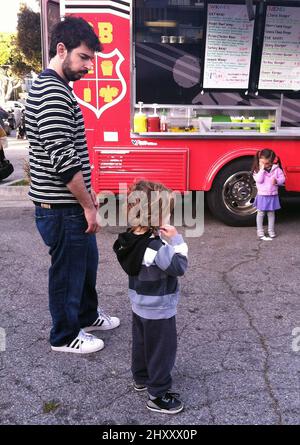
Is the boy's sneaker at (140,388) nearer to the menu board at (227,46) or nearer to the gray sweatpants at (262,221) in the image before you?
the gray sweatpants at (262,221)

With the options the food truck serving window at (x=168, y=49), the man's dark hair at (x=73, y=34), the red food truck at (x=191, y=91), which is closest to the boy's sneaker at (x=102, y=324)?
the man's dark hair at (x=73, y=34)

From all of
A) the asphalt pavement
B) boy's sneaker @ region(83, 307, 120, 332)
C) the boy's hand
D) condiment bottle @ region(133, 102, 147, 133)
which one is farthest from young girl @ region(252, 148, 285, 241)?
the boy's hand

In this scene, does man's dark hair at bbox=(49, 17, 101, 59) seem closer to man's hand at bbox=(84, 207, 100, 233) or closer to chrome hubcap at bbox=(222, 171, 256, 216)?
man's hand at bbox=(84, 207, 100, 233)

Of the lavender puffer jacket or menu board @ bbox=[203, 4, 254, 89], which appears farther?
menu board @ bbox=[203, 4, 254, 89]

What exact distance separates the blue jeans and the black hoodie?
0.54 meters

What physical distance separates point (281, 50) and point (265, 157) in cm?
189

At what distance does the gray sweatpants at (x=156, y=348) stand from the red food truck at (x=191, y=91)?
3.19 metres

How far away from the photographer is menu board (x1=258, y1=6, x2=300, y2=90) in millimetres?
6121

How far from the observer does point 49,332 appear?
3.35 meters

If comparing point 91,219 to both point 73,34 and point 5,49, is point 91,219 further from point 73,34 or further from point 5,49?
point 5,49

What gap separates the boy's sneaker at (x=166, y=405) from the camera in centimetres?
246

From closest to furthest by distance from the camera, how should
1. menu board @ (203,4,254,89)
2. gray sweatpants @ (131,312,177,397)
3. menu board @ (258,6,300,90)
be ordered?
gray sweatpants @ (131,312,177,397) → menu board @ (203,4,254,89) → menu board @ (258,6,300,90)

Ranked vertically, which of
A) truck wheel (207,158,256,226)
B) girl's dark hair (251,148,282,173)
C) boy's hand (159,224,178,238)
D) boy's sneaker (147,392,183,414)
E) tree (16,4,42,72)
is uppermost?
tree (16,4,42,72)
